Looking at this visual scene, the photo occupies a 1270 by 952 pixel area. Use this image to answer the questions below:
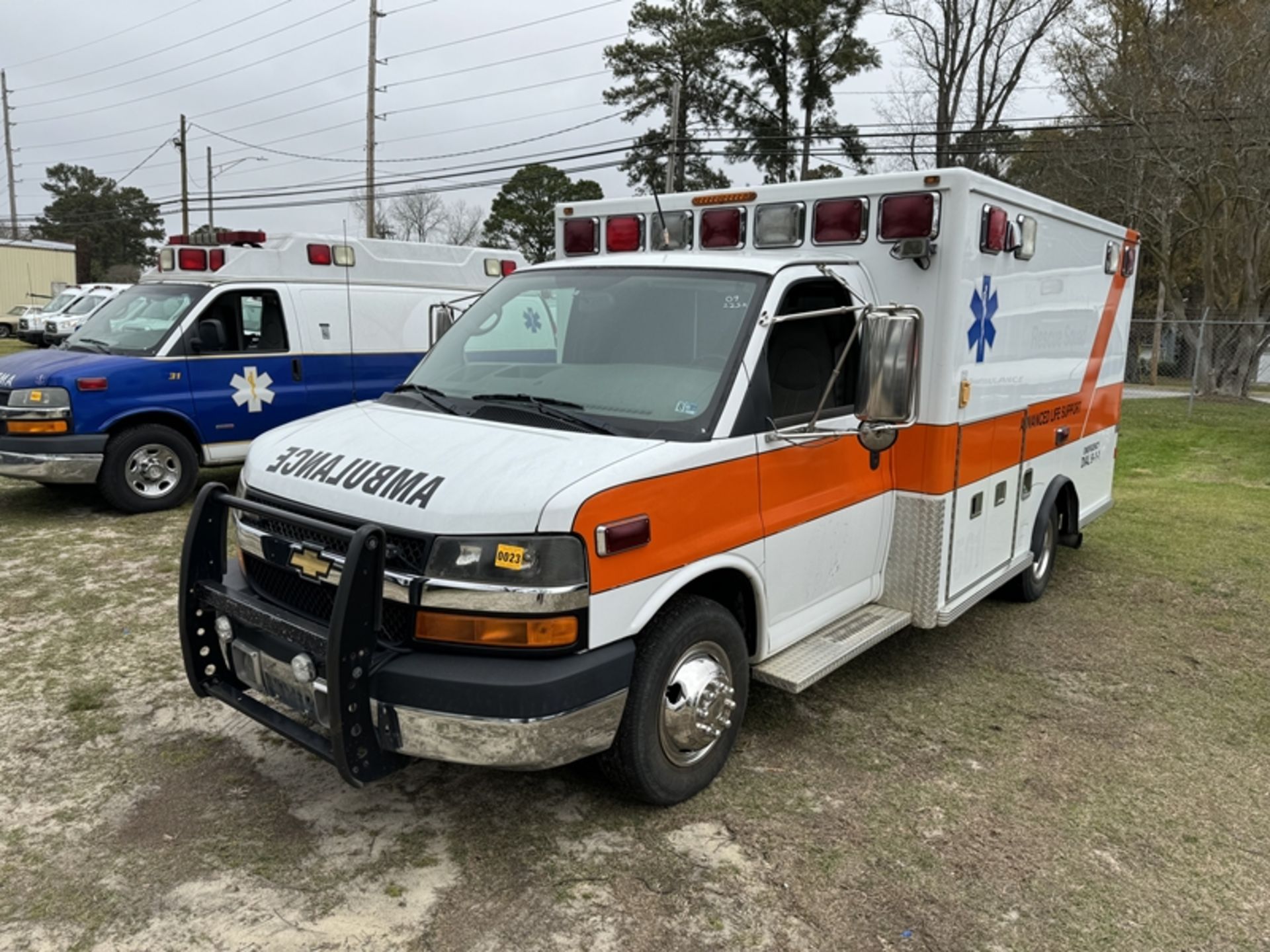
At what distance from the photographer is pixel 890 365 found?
11.5ft

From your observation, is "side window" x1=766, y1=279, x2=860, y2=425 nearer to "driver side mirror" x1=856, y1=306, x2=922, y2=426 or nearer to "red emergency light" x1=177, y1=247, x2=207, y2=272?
"driver side mirror" x1=856, y1=306, x2=922, y2=426

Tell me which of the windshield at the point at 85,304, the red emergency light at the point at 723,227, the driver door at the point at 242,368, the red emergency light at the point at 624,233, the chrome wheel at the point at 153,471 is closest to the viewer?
the red emergency light at the point at 723,227

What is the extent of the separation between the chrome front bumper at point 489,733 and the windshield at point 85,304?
28.4m

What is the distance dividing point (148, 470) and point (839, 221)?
630 cm

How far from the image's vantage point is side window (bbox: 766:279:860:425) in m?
3.72

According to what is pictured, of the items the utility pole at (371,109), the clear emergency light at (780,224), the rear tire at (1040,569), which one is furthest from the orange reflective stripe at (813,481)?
the utility pole at (371,109)

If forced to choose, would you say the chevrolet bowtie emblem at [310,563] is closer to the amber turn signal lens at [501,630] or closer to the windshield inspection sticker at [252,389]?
the amber turn signal lens at [501,630]

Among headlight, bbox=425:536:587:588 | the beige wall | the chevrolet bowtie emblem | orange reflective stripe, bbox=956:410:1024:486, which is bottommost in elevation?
the chevrolet bowtie emblem

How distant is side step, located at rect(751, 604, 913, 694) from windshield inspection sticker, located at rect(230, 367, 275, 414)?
612 cm

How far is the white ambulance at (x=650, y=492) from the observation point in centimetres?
292

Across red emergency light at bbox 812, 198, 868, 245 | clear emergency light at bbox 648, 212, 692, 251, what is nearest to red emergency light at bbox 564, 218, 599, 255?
clear emergency light at bbox 648, 212, 692, 251

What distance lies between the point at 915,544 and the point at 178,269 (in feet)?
23.6

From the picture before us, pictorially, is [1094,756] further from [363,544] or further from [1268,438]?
[1268,438]

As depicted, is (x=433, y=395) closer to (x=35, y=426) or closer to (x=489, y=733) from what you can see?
(x=489, y=733)
